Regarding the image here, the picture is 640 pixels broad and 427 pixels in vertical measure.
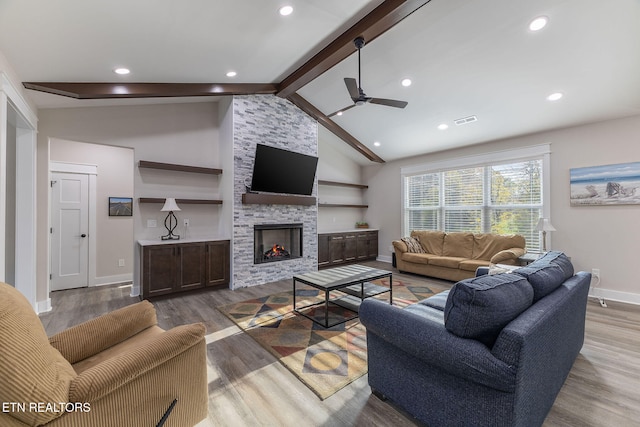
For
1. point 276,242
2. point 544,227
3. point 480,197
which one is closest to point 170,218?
point 276,242

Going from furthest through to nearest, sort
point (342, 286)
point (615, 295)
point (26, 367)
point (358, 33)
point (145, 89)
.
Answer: point (615, 295) < point (145, 89) < point (358, 33) < point (342, 286) < point (26, 367)

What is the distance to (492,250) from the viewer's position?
481cm

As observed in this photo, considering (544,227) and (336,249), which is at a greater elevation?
(544,227)

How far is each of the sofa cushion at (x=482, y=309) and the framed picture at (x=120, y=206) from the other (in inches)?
225

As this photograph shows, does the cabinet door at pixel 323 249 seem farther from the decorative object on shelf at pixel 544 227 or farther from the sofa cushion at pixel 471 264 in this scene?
the decorative object on shelf at pixel 544 227

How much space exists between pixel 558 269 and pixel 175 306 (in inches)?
166

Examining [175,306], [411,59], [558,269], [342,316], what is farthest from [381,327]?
[411,59]

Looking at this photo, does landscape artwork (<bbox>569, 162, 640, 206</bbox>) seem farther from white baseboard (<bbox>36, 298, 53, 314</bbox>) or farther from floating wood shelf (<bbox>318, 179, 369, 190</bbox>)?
white baseboard (<bbox>36, 298, 53, 314</bbox>)

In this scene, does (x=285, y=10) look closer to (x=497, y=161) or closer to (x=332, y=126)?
(x=332, y=126)

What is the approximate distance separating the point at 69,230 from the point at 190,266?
235 centimetres

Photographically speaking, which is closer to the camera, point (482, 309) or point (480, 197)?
point (482, 309)

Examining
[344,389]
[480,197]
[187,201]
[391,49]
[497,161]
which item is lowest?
[344,389]

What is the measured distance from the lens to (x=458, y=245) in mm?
5293

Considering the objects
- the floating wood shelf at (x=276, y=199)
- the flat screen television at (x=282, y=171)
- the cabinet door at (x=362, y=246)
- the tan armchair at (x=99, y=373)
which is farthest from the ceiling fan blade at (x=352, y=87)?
the cabinet door at (x=362, y=246)
